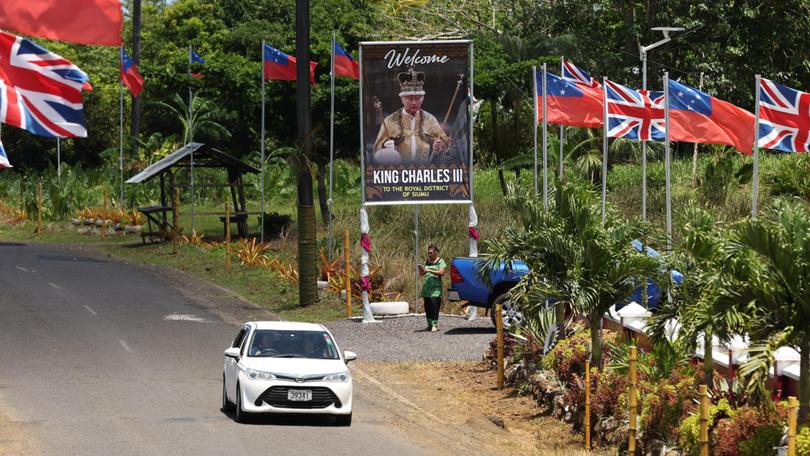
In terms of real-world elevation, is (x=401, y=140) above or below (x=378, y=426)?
above

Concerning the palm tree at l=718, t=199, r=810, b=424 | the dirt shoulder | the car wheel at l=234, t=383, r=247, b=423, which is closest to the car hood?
the car wheel at l=234, t=383, r=247, b=423

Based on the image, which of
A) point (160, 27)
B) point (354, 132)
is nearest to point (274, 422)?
point (354, 132)

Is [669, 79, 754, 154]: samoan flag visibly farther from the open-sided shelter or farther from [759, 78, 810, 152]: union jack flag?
the open-sided shelter

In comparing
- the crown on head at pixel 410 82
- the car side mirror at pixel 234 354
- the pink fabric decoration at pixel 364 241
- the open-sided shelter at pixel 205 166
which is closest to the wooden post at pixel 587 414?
the car side mirror at pixel 234 354

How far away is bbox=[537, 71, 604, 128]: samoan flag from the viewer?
1130 inches

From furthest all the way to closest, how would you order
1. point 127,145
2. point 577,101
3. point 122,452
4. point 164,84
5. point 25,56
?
point 127,145, point 164,84, point 577,101, point 122,452, point 25,56

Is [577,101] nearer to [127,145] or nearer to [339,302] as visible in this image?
[339,302]

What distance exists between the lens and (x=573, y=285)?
1997 cm

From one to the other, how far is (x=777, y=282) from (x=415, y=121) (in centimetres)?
1651

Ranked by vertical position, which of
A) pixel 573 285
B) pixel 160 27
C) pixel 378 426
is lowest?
pixel 378 426

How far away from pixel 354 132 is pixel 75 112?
32.4m

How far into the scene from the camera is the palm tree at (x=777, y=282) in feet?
46.1

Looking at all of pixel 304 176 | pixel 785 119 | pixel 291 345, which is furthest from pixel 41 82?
pixel 304 176

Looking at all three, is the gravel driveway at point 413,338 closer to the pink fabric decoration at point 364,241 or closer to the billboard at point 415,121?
the pink fabric decoration at point 364,241
